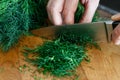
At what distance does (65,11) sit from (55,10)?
4cm

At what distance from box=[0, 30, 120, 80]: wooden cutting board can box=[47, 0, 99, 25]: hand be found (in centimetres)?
9

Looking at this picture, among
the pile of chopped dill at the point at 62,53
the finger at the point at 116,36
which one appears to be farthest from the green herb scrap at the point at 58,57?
the finger at the point at 116,36

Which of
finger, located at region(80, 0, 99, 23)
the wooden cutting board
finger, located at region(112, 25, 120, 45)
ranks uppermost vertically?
finger, located at region(80, 0, 99, 23)

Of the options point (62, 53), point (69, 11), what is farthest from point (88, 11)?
point (62, 53)

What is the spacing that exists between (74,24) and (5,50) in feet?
0.75

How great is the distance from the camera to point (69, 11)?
0.92m

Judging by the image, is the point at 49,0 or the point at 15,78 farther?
the point at 49,0

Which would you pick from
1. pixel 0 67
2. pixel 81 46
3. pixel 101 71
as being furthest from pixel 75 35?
pixel 0 67

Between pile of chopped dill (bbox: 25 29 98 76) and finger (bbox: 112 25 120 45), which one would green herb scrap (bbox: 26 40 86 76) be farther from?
finger (bbox: 112 25 120 45)

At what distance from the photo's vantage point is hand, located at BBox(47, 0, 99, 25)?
906 millimetres

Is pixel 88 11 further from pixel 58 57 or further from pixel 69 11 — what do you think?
pixel 58 57

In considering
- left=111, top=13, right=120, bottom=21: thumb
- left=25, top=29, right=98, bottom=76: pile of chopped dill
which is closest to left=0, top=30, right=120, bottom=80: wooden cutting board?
left=25, top=29, right=98, bottom=76: pile of chopped dill

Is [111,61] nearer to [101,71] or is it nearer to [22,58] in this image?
[101,71]

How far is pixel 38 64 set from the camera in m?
0.85
